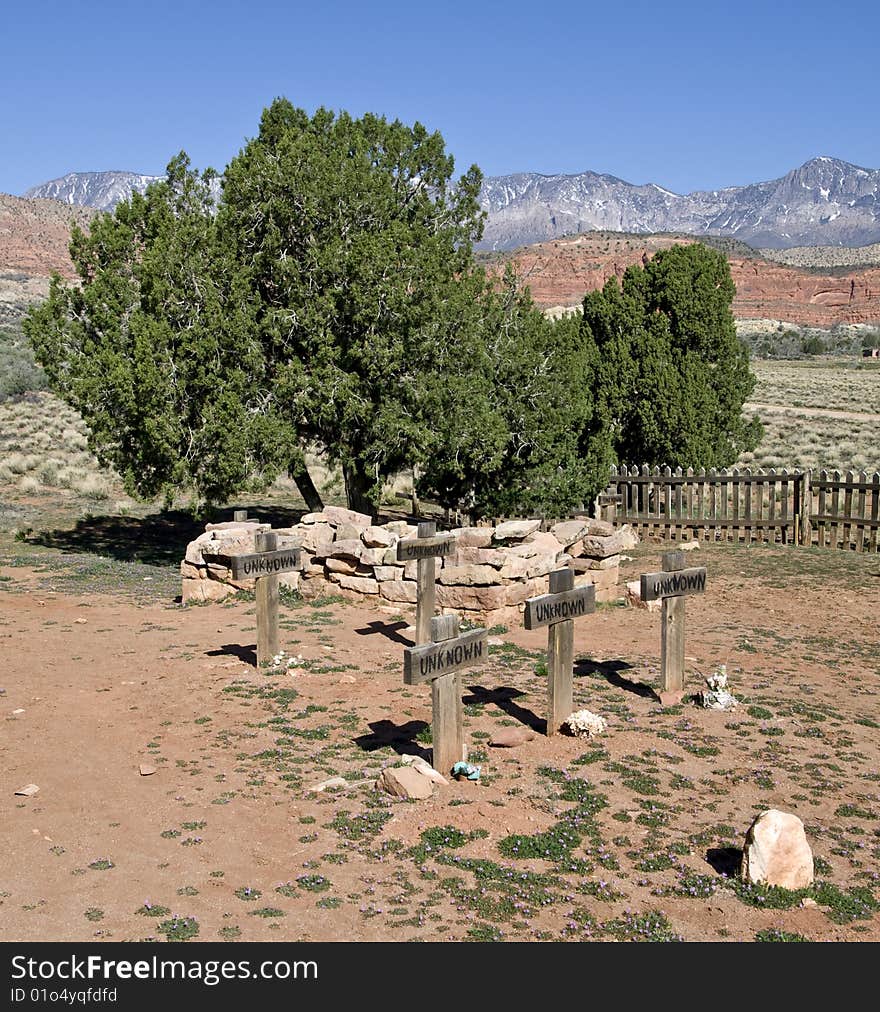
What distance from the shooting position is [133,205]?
18.1 metres

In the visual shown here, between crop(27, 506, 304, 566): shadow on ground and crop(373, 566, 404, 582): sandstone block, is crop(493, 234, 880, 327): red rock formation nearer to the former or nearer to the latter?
crop(27, 506, 304, 566): shadow on ground

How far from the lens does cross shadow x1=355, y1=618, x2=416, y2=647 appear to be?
12.8 metres

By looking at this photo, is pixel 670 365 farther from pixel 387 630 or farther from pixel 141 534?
pixel 141 534

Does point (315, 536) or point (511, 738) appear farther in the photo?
point (315, 536)

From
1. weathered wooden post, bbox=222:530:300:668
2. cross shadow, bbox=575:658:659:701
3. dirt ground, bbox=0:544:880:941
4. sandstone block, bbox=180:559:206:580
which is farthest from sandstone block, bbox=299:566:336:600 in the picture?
cross shadow, bbox=575:658:659:701

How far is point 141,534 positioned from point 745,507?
42.4 feet

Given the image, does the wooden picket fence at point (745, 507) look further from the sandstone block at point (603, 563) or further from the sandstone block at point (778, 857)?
the sandstone block at point (778, 857)

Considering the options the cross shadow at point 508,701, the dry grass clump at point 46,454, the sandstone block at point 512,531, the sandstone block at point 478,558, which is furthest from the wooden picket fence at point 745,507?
the cross shadow at point 508,701

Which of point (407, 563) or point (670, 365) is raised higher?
point (670, 365)

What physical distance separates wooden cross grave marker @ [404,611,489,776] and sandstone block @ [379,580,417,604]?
6091mm

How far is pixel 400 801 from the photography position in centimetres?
738

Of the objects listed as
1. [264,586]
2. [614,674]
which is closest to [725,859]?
[614,674]

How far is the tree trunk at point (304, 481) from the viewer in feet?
61.3
